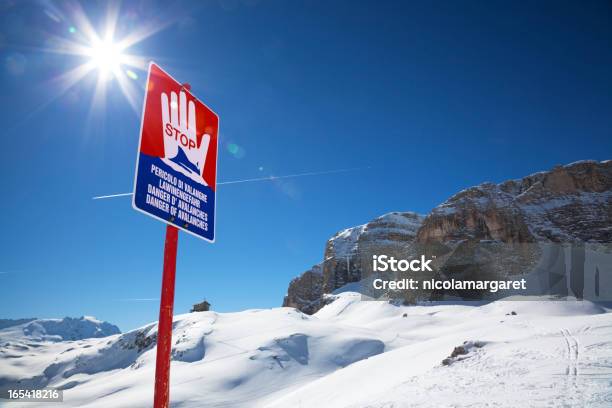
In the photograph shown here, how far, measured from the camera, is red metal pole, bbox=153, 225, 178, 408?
3.99 meters

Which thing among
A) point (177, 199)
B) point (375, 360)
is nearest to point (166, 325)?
point (177, 199)

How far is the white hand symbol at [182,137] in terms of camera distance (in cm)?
438

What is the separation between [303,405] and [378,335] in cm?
2567

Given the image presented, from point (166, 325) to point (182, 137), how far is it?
2313 millimetres

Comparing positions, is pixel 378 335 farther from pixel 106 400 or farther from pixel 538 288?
pixel 538 288

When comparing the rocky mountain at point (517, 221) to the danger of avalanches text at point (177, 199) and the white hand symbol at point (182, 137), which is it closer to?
the danger of avalanches text at point (177, 199)

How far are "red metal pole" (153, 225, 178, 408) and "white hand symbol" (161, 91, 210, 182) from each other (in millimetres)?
827

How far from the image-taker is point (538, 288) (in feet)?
195

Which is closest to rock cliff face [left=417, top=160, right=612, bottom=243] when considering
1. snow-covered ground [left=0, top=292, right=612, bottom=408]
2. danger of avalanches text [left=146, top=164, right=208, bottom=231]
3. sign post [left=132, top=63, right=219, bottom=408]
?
snow-covered ground [left=0, top=292, right=612, bottom=408]

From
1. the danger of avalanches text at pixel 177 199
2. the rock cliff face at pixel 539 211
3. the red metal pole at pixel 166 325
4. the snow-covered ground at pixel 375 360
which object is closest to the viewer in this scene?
the red metal pole at pixel 166 325

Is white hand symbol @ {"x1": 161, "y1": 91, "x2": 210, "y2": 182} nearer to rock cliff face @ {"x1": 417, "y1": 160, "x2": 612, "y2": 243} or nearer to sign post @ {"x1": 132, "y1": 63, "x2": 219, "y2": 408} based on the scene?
sign post @ {"x1": 132, "y1": 63, "x2": 219, "y2": 408}

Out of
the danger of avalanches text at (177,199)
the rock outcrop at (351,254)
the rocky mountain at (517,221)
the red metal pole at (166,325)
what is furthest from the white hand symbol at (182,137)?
the rock outcrop at (351,254)

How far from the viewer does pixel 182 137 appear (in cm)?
464

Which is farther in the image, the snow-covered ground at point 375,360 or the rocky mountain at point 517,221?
the rocky mountain at point 517,221
